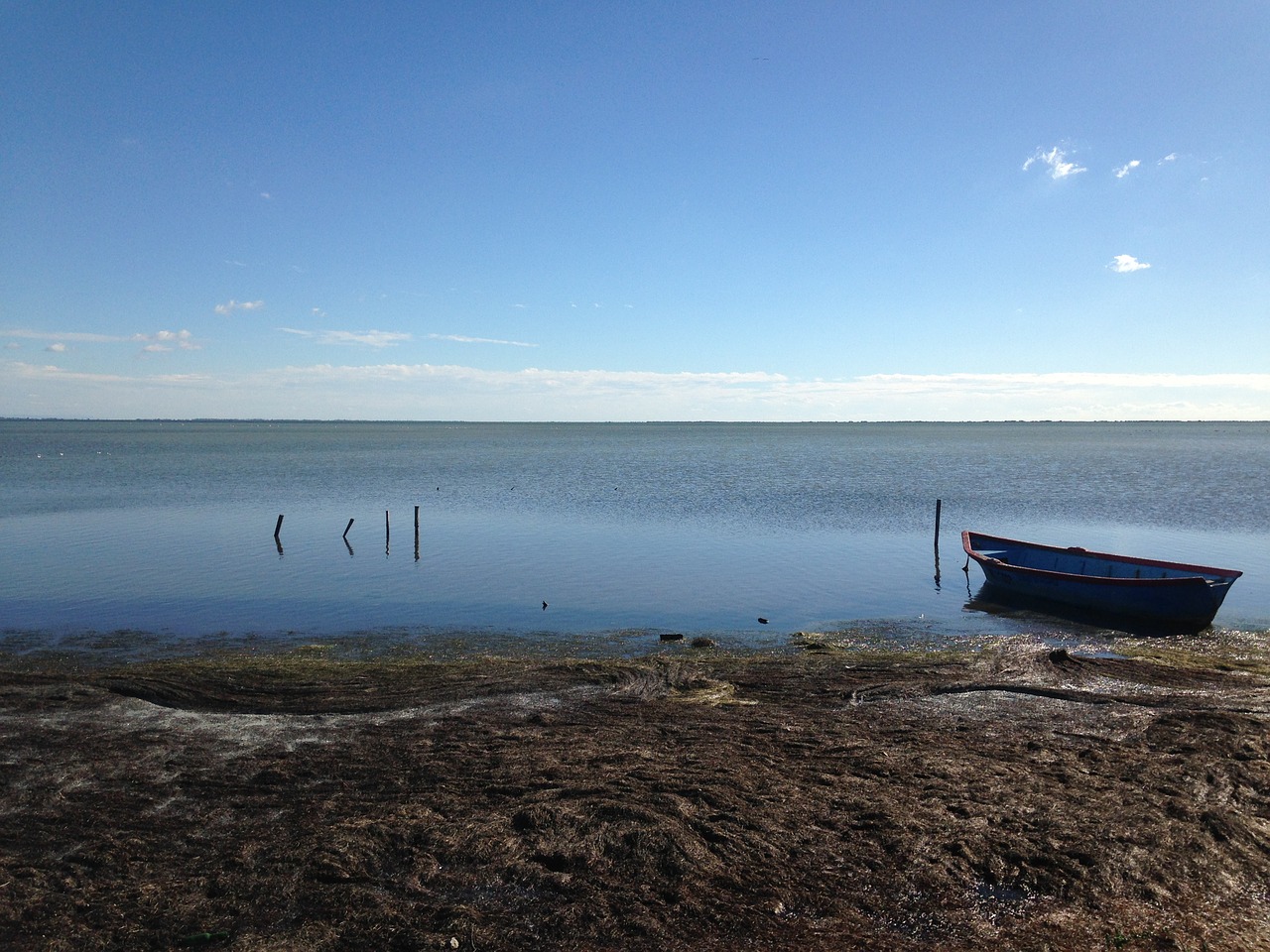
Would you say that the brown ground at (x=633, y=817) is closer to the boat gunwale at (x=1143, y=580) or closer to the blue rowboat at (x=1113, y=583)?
the blue rowboat at (x=1113, y=583)

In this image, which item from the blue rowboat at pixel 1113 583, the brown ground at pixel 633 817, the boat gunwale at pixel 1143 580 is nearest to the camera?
the brown ground at pixel 633 817

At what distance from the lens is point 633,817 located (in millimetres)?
9102

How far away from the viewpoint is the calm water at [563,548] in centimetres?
2273

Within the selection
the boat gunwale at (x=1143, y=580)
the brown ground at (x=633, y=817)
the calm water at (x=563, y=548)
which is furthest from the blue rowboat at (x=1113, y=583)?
the brown ground at (x=633, y=817)

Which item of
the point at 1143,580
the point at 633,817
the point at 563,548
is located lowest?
the point at 563,548

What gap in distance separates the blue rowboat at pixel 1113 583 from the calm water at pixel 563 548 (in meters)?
1.32

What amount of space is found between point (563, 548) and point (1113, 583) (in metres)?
19.5

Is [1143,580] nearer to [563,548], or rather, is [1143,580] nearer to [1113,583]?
[1113,583]

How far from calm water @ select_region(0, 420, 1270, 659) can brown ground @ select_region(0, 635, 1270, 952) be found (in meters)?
7.71

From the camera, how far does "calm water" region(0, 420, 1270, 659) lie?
22.7 metres

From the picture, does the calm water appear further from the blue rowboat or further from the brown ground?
the brown ground

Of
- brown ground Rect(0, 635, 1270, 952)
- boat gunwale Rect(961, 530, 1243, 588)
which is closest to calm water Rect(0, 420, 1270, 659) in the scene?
boat gunwale Rect(961, 530, 1243, 588)

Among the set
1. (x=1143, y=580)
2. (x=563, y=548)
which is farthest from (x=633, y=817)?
(x=563, y=548)

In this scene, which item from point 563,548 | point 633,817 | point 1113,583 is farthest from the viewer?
point 563,548
